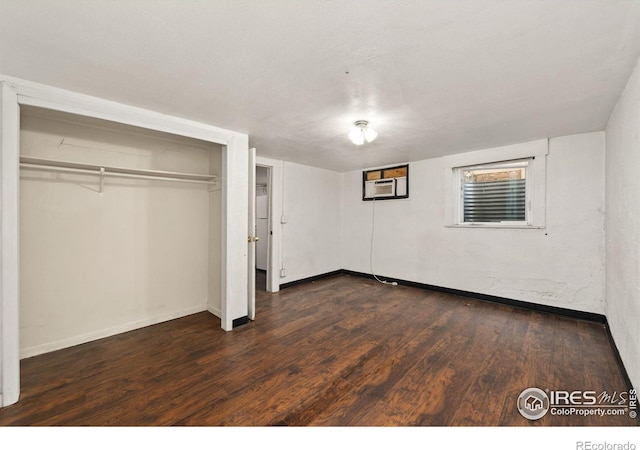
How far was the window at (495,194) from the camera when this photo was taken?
3617 millimetres

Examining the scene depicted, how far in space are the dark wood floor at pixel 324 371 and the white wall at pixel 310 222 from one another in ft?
5.24

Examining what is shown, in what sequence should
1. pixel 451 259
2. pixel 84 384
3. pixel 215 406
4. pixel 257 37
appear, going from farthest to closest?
pixel 451 259 → pixel 84 384 → pixel 215 406 → pixel 257 37

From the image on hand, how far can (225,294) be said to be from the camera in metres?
2.95

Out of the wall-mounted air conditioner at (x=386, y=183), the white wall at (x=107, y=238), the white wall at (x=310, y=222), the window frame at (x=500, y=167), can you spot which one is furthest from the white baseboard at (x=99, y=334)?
the window frame at (x=500, y=167)

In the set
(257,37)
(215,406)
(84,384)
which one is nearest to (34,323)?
(84,384)

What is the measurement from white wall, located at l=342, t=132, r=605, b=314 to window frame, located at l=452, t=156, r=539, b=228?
0.09 metres

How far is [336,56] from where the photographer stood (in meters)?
1.59

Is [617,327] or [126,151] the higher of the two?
[126,151]

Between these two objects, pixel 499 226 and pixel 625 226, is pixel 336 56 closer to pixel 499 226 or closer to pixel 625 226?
pixel 625 226

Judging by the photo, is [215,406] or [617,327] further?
[617,327]

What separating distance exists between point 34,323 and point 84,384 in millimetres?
965

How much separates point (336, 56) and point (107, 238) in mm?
2842

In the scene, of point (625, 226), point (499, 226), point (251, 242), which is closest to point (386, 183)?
point (499, 226)

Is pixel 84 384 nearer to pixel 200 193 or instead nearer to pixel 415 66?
pixel 200 193
